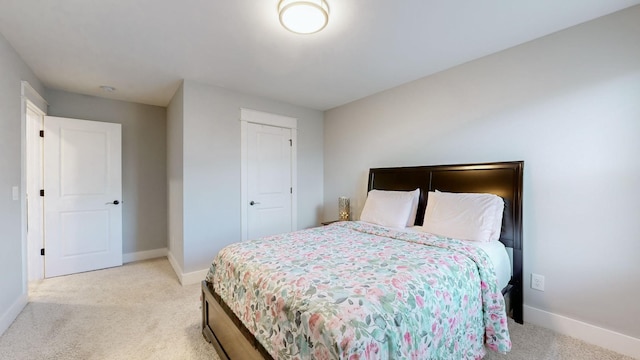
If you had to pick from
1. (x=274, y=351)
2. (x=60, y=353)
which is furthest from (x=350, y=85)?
(x=60, y=353)

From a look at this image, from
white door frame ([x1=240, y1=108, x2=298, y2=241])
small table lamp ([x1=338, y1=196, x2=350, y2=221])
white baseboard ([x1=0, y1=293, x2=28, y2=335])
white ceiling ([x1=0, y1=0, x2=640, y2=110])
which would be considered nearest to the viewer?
white ceiling ([x1=0, y1=0, x2=640, y2=110])

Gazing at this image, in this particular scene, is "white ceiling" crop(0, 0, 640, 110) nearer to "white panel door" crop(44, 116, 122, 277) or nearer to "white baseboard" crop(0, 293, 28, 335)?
"white panel door" crop(44, 116, 122, 277)

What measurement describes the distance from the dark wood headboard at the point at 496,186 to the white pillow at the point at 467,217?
4.8 inches

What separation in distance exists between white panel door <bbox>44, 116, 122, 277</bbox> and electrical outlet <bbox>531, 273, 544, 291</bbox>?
476 centimetres

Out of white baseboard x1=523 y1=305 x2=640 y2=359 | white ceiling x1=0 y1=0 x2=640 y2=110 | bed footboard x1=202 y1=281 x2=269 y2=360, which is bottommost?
white baseboard x1=523 y1=305 x2=640 y2=359

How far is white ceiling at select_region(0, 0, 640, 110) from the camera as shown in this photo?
5.70 feet

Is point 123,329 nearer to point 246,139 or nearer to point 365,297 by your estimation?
point 365,297

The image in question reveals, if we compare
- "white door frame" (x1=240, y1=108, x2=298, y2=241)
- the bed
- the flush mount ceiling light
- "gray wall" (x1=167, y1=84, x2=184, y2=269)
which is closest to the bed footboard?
the bed

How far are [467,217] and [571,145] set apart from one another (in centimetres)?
93

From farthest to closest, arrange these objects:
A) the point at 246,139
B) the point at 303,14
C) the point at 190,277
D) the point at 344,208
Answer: the point at 344,208
the point at 246,139
the point at 190,277
the point at 303,14

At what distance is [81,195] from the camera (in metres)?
3.32

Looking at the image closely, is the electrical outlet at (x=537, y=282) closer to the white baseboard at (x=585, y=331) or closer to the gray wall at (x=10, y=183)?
the white baseboard at (x=585, y=331)

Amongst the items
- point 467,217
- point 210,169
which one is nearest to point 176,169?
point 210,169

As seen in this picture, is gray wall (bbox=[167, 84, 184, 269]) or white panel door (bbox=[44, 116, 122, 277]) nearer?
gray wall (bbox=[167, 84, 184, 269])
